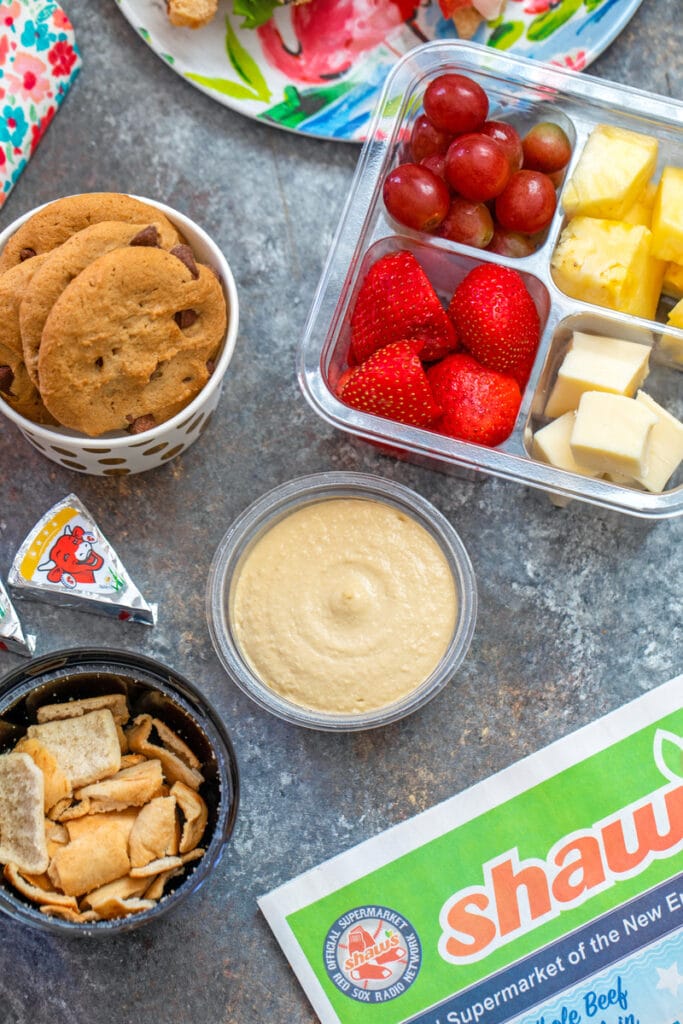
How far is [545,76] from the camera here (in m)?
1.31

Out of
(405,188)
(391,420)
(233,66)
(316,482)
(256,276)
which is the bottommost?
(316,482)

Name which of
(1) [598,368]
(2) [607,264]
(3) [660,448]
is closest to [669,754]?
(3) [660,448]

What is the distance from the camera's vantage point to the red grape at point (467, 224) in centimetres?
127

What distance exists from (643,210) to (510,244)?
0.17 m

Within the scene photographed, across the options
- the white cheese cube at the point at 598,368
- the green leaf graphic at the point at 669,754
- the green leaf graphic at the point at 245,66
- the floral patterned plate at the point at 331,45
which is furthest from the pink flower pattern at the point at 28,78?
the green leaf graphic at the point at 669,754

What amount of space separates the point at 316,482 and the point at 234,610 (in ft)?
0.68

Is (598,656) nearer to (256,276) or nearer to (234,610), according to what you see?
(234,610)

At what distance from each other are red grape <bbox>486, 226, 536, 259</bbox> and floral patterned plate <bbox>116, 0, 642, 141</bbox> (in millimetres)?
251

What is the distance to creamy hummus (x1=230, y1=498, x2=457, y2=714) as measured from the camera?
1.31 m

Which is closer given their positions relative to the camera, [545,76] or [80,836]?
[80,836]

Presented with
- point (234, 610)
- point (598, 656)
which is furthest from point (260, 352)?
point (598, 656)

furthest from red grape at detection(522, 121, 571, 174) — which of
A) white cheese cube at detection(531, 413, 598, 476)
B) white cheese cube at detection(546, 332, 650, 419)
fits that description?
white cheese cube at detection(531, 413, 598, 476)

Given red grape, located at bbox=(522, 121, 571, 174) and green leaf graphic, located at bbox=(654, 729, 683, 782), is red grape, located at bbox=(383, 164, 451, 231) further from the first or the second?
green leaf graphic, located at bbox=(654, 729, 683, 782)

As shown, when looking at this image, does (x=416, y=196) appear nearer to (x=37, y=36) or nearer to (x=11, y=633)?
(x=37, y=36)
